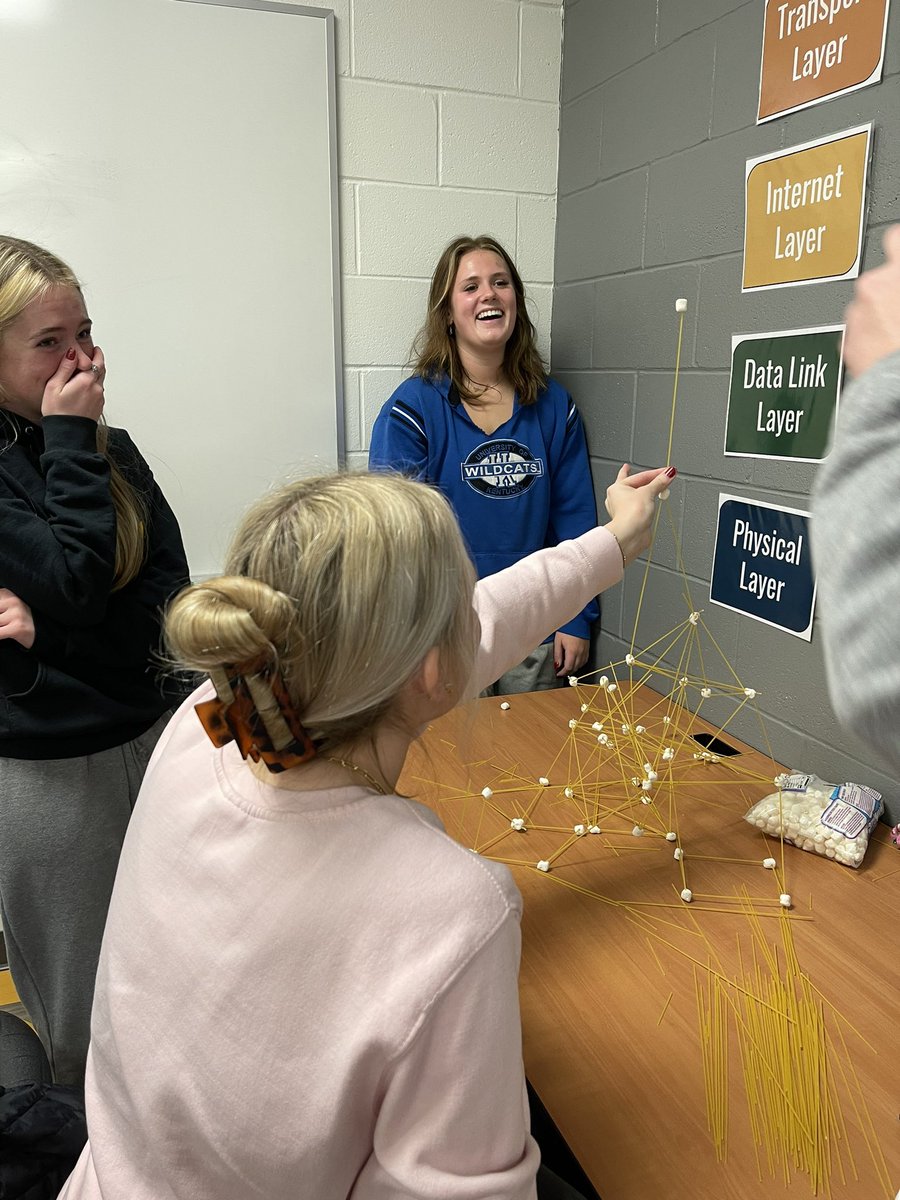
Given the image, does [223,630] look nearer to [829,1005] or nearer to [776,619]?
[829,1005]

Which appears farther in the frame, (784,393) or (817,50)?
(784,393)

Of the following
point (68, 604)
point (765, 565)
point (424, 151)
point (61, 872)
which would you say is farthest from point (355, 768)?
point (424, 151)

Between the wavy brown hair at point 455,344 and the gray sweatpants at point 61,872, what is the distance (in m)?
1.38

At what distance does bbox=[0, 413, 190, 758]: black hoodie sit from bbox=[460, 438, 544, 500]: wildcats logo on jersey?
3.64 ft

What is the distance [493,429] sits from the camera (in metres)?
2.37

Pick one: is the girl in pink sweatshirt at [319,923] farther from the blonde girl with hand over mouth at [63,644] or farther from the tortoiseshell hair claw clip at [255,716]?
the blonde girl with hand over mouth at [63,644]

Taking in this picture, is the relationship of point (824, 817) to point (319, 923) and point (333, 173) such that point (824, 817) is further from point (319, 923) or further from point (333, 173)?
point (333, 173)

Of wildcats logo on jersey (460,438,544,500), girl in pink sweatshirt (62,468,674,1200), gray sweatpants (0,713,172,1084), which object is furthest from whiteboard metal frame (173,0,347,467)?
girl in pink sweatshirt (62,468,674,1200)

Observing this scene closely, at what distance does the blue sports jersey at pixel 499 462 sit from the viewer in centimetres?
233

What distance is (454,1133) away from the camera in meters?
0.64

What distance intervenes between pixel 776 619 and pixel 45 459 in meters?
1.37

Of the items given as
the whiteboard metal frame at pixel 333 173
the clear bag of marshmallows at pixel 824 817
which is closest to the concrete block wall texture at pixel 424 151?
the whiteboard metal frame at pixel 333 173

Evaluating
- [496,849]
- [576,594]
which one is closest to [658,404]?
[576,594]

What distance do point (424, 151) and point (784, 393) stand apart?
1.37 metres
